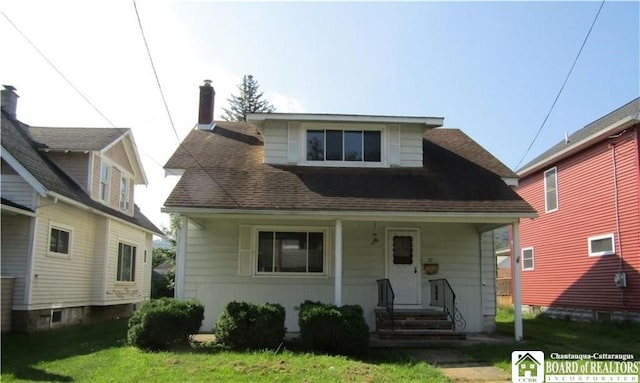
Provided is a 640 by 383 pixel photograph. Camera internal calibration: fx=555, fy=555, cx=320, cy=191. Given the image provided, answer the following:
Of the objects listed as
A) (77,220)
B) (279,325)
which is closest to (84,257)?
(77,220)

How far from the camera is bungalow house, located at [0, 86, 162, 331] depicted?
14281 mm

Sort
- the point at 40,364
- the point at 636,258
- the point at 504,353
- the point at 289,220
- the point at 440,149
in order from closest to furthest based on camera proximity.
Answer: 1. the point at 40,364
2. the point at 504,353
3. the point at 289,220
4. the point at 636,258
5. the point at 440,149

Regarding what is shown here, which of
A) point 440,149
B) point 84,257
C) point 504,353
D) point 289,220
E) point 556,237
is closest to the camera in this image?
point 504,353

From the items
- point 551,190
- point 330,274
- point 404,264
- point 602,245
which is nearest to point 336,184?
point 330,274

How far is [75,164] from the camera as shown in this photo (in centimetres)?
1823

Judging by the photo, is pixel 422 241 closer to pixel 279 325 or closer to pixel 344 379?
pixel 279 325

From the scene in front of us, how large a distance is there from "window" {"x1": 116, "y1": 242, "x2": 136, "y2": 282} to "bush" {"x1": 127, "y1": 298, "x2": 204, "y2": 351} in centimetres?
1035

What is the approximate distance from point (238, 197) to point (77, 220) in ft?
24.2

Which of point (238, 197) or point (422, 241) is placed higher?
point (238, 197)

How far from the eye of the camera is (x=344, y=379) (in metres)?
8.33

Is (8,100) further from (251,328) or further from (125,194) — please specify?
(251,328)

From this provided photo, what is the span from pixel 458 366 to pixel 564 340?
456cm

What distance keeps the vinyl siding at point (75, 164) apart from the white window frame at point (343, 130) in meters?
7.88

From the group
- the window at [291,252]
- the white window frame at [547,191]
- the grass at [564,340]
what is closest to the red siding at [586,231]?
the white window frame at [547,191]
